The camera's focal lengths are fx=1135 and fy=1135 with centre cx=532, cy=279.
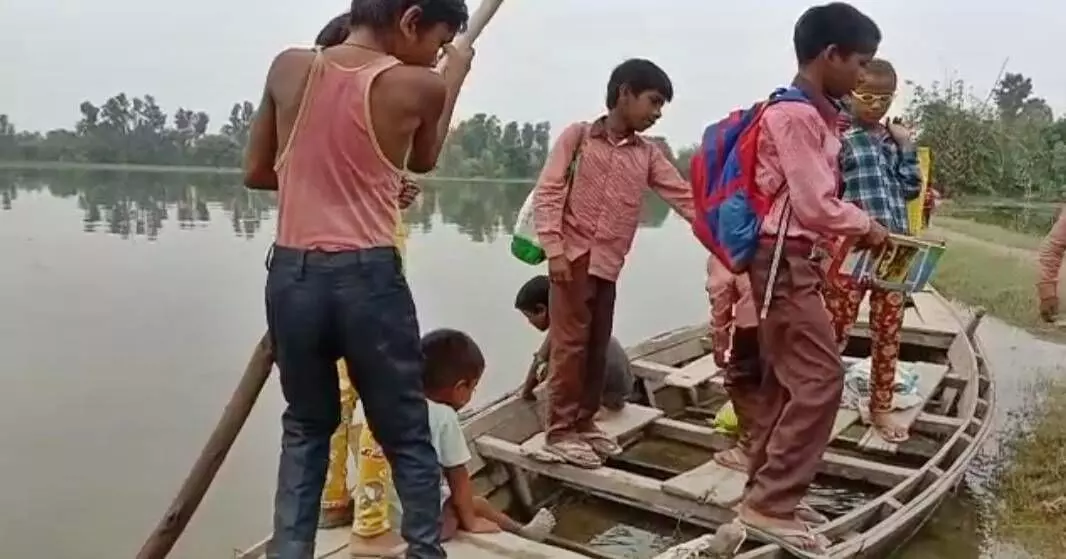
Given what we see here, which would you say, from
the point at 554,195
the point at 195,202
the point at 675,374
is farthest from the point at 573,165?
the point at 195,202

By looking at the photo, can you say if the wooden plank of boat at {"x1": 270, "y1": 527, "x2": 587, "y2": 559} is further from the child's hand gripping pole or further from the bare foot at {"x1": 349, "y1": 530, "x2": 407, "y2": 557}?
the child's hand gripping pole

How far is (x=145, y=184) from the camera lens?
3834cm

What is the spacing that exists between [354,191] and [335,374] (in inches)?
17.4

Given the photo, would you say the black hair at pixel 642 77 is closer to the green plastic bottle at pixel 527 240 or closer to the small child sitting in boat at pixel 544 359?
the green plastic bottle at pixel 527 240

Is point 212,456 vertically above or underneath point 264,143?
underneath

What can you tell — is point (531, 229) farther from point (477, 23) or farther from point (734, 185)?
point (477, 23)

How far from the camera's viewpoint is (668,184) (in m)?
4.41

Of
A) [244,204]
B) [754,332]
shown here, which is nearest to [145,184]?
[244,204]

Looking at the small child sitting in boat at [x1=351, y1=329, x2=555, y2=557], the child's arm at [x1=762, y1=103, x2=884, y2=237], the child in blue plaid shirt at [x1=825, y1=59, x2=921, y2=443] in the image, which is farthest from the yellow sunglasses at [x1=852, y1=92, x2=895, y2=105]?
the small child sitting in boat at [x1=351, y1=329, x2=555, y2=557]

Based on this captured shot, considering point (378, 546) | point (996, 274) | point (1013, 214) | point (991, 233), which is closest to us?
point (378, 546)

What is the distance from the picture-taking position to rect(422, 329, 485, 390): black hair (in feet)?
10.7

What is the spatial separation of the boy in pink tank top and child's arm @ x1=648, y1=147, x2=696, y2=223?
1.91 metres

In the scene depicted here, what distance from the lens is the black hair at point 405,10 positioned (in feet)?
8.04

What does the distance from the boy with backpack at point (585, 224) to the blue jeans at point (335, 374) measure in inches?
62.1
